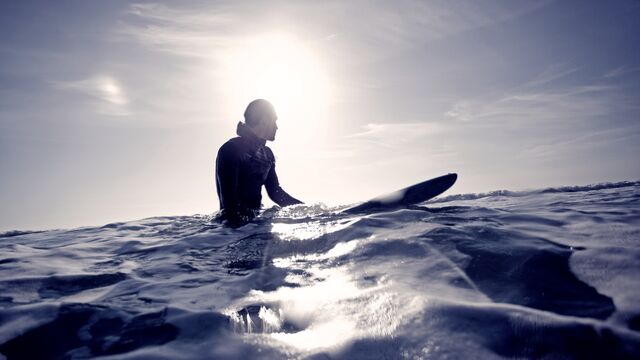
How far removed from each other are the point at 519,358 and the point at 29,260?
5423 millimetres

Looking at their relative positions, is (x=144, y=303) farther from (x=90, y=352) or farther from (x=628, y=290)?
(x=628, y=290)

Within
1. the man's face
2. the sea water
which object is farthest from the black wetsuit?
the sea water

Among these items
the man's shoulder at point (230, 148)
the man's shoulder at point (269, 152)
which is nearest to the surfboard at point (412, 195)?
the man's shoulder at point (230, 148)

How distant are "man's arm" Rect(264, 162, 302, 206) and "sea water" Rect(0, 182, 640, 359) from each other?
12.3 feet

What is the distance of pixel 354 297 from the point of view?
8.22ft

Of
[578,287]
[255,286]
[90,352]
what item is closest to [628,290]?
[578,287]

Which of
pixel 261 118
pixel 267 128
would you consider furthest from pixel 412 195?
pixel 261 118

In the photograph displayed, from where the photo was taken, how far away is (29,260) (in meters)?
4.65

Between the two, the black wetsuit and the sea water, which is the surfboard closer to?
the sea water

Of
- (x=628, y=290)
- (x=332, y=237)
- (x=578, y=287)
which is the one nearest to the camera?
(x=628, y=290)

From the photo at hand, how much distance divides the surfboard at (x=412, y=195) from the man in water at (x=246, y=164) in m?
2.02

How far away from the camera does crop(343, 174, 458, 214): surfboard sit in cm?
650

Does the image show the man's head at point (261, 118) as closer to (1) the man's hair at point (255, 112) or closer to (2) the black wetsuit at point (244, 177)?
(1) the man's hair at point (255, 112)

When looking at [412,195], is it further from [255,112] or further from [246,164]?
[255,112]
